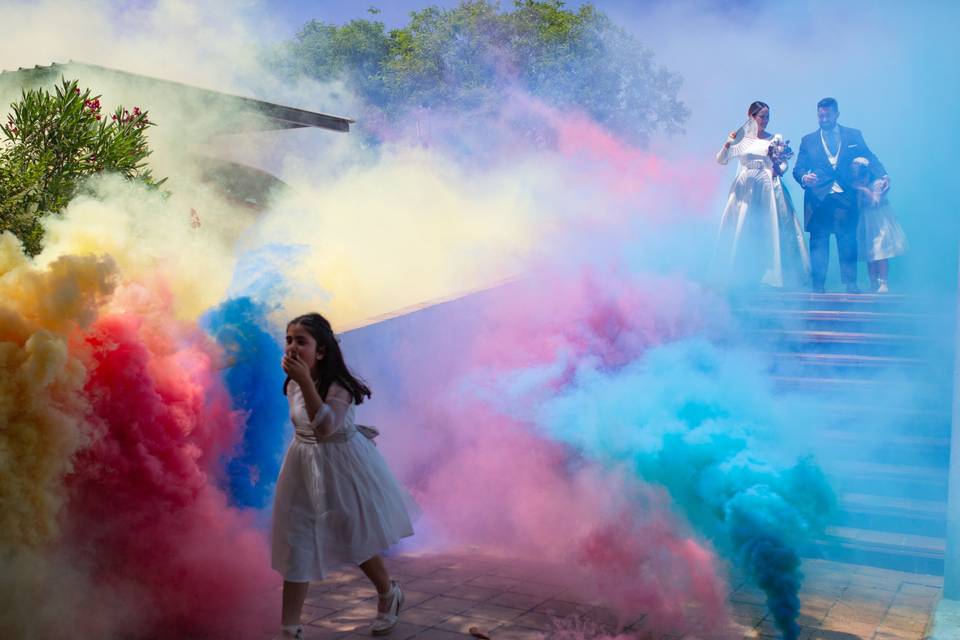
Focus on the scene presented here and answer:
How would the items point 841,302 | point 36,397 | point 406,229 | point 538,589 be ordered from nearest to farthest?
point 36,397, point 538,589, point 841,302, point 406,229

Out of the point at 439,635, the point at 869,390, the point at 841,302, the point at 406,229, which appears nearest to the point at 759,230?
the point at 841,302

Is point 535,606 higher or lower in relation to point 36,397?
lower

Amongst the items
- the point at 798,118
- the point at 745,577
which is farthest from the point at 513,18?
the point at 745,577

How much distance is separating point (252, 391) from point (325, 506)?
130cm

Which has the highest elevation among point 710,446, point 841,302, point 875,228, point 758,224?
point 758,224

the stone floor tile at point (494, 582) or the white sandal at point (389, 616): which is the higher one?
the white sandal at point (389, 616)

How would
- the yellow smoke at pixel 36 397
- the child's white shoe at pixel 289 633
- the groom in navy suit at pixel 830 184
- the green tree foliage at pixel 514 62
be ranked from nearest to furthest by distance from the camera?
the yellow smoke at pixel 36 397, the child's white shoe at pixel 289 633, the groom in navy suit at pixel 830 184, the green tree foliage at pixel 514 62

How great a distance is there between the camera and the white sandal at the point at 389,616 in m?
4.55

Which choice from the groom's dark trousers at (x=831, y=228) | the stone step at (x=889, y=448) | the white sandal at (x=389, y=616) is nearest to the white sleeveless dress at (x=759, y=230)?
the groom's dark trousers at (x=831, y=228)

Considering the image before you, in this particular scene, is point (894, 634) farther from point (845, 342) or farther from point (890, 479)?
point (845, 342)

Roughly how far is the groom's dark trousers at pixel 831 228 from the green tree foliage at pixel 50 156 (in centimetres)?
726

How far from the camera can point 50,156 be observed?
5.84 meters

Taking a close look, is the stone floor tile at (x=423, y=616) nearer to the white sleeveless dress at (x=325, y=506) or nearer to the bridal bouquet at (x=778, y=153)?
the white sleeveless dress at (x=325, y=506)

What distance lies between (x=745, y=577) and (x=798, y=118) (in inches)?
456
